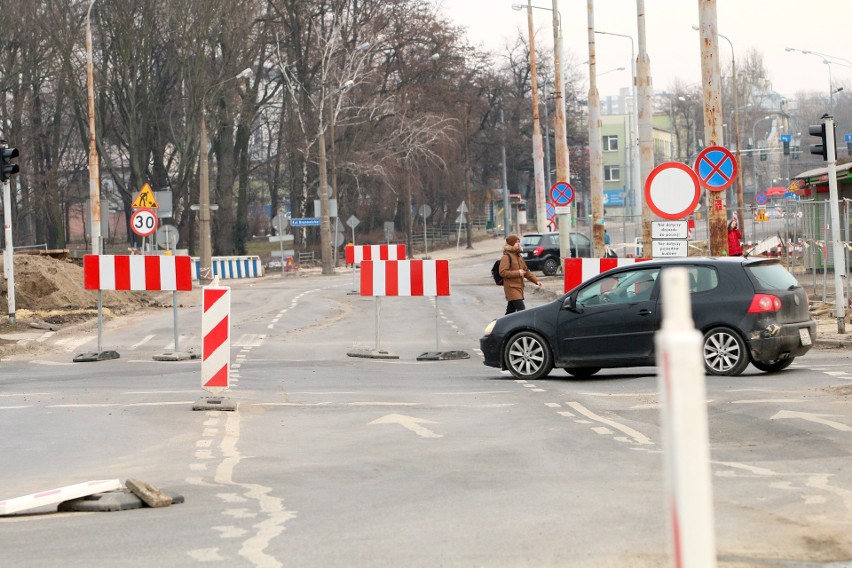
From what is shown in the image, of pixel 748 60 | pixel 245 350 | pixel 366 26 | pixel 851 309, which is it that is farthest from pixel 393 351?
pixel 748 60

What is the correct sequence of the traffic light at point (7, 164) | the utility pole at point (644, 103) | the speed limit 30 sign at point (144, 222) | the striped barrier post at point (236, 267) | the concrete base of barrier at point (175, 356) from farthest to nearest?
the striped barrier post at point (236, 267) → the speed limit 30 sign at point (144, 222) → the utility pole at point (644, 103) → the traffic light at point (7, 164) → the concrete base of barrier at point (175, 356)

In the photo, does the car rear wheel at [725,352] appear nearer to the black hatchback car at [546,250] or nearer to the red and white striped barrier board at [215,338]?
the red and white striped barrier board at [215,338]

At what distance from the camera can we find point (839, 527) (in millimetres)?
6957

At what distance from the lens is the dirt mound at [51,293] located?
32750 millimetres

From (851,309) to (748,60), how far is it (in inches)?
4860

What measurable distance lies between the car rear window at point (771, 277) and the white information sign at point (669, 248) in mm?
3859

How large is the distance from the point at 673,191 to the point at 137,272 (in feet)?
27.8

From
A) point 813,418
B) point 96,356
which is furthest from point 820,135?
point 96,356

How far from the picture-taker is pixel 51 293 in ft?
112

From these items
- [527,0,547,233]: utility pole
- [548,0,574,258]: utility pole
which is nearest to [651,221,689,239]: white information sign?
[548,0,574,258]: utility pole

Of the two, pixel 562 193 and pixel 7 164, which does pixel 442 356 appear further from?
pixel 562 193

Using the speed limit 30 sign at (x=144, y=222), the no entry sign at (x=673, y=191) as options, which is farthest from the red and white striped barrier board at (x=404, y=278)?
the speed limit 30 sign at (x=144, y=222)

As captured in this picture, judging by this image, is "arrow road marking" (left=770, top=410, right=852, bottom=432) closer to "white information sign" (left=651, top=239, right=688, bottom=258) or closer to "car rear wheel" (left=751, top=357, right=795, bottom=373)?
"car rear wheel" (left=751, top=357, right=795, bottom=373)

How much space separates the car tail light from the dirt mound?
19.2 m
